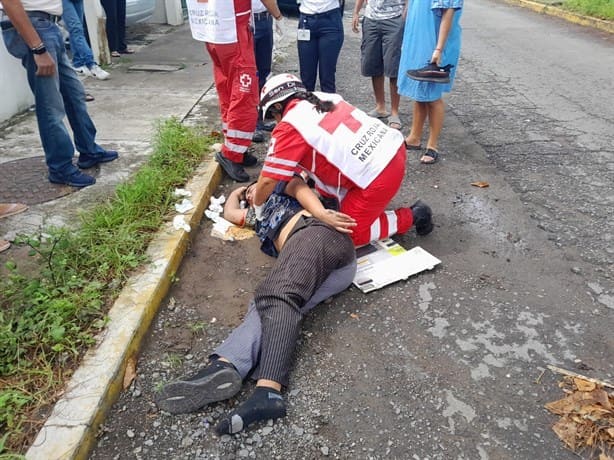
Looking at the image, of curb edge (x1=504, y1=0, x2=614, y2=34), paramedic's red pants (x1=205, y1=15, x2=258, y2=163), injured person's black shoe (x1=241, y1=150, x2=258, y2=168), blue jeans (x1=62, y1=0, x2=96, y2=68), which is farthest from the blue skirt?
curb edge (x1=504, y1=0, x2=614, y2=34)

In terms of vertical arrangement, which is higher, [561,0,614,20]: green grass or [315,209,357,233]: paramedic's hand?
[315,209,357,233]: paramedic's hand

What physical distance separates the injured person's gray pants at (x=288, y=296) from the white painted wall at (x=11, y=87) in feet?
11.5

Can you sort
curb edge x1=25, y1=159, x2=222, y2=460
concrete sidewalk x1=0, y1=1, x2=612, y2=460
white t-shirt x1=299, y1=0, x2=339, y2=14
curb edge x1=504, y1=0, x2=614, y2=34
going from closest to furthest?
curb edge x1=25, y1=159, x2=222, y2=460
concrete sidewalk x1=0, y1=1, x2=612, y2=460
white t-shirt x1=299, y1=0, x2=339, y2=14
curb edge x1=504, y1=0, x2=614, y2=34

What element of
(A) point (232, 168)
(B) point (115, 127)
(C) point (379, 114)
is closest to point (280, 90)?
(A) point (232, 168)

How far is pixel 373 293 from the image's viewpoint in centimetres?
269

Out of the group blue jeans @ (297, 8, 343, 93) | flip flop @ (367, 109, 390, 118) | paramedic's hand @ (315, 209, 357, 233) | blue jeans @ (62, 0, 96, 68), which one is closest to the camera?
paramedic's hand @ (315, 209, 357, 233)

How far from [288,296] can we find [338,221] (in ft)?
1.62

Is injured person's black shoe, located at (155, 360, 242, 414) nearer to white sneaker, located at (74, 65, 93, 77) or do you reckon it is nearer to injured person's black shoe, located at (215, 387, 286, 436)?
injured person's black shoe, located at (215, 387, 286, 436)

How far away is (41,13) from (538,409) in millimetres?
3368

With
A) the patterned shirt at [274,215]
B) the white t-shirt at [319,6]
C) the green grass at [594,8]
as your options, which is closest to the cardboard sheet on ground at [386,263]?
the patterned shirt at [274,215]

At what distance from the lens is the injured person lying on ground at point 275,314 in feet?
6.56

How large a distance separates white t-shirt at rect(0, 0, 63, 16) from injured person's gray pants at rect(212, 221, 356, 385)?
207cm

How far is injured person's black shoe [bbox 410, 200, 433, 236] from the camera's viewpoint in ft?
10.3

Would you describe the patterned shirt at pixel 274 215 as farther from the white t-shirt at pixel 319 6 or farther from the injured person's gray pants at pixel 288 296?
the white t-shirt at pixel 319 6
